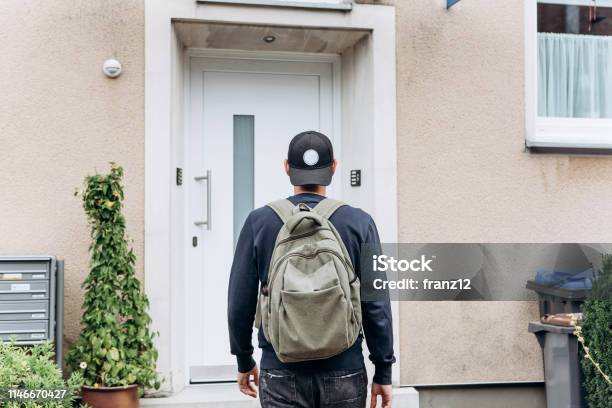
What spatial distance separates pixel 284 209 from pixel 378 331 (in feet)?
1.90

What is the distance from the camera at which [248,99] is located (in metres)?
5.89

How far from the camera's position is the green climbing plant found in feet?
15.0

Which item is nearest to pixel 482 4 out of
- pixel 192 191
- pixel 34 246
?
pixel 192 191

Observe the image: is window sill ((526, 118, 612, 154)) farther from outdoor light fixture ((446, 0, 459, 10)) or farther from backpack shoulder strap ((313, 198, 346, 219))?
backpack shoulder strap ((313, 198, 346, 219))

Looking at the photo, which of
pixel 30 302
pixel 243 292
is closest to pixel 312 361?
pixel 243 292

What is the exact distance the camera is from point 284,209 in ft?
9.69

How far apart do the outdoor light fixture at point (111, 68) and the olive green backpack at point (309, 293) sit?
2.85 meters

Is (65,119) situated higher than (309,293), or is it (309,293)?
(65,119)

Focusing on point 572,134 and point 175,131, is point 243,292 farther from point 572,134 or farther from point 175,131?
point 572,134

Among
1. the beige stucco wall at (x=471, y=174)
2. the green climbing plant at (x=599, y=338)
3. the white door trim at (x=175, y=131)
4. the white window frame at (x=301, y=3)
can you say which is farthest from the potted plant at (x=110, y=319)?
the green climbing plant at (x=599, y=338)

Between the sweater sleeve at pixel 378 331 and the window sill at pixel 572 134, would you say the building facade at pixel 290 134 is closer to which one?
the window sill at pixel 572 134

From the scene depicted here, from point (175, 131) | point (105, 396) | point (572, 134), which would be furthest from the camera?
point (572, 134)

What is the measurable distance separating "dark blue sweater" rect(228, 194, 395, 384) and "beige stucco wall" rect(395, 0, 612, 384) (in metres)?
2.66

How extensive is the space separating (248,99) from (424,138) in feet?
4.43
